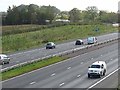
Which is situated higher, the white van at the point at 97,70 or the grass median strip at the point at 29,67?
the white van at the point at 97,70

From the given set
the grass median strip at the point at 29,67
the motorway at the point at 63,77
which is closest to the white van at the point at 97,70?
the motorway at the point at 63,77

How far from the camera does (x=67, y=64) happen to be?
47188 millimetres

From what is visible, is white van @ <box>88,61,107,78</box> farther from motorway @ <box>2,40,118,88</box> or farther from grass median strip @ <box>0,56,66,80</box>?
grass median strip @ <box>0,56,66,80</box>

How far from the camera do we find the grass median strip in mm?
38125

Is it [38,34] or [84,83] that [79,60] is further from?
[38,34]

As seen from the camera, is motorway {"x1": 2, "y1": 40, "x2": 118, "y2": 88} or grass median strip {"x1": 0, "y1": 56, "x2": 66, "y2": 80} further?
grass median strip {"x1": 0, "y1": 56, "x2": 66, "y2": 80}

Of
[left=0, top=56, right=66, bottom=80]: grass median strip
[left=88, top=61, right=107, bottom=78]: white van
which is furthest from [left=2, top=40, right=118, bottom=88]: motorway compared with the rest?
[left=0, top=56, right=66, bottom=80]: grass median strip

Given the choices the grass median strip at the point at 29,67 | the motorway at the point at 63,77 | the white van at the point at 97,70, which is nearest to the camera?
the motorway at the point at 63,77

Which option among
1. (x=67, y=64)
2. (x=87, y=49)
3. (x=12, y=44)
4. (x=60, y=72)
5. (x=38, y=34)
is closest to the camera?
(x=60, y=72)

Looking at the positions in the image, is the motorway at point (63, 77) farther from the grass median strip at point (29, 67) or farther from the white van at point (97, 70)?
the grass median strip at point (29, 67)

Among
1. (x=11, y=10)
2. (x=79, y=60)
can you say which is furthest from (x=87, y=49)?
(x=11, y=10)

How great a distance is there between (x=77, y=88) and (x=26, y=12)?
12830cm

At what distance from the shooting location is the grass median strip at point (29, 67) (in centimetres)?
3812

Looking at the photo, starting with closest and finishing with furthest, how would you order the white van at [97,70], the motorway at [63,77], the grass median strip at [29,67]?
the motorway at [63,77]
the white van at [97,70]
the grass median strip at [29,67]
